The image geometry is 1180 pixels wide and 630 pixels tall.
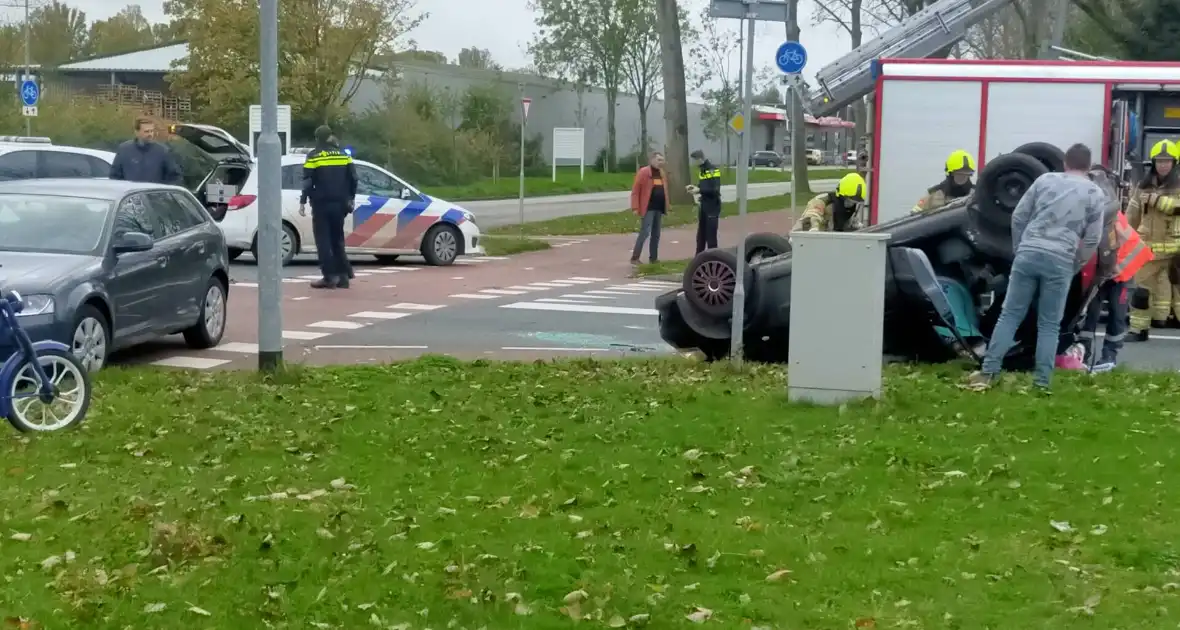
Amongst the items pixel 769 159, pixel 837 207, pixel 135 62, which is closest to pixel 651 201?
pixel 837 207

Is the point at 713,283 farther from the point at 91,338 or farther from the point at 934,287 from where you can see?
the point at 91,338

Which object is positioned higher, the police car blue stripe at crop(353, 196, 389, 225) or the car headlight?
the police car blue stripe at crop(353, 196, 389, 225)

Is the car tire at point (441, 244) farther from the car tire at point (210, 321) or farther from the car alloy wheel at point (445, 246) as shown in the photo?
the car tire at point (210, 321)

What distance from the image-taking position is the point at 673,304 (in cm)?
1228

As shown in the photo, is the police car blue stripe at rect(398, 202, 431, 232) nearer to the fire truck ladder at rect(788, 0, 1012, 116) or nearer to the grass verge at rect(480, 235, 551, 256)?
the grass verge at rect(480, 235, 551, 256)

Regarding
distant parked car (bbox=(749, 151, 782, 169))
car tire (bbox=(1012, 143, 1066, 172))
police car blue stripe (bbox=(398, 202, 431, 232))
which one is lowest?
police car blue stripe (bbox=(398, 202, 431, 232))

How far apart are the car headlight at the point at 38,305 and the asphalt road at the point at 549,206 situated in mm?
22533

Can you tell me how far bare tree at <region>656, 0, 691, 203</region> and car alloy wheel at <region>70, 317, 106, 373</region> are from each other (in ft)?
85.1

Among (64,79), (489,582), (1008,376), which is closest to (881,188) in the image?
(1008,376)

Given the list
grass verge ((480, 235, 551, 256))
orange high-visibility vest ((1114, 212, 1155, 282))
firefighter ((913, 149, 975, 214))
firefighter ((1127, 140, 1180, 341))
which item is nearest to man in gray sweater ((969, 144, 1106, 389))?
orange high-visibility vest ((1114, 212, 1155, 282))

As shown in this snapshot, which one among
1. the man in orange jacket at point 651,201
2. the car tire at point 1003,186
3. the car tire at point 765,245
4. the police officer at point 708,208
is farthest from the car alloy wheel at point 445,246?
the car tire at point 1003,186

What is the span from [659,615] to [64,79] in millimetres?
59703

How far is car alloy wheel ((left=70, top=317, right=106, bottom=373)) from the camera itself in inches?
422

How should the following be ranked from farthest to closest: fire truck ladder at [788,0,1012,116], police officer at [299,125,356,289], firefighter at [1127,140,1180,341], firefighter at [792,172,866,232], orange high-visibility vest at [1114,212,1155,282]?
fire truck ladder at [788,0,1012,116]
police officer at [299,125,356,289]
firefighter at [1127,140,1180,341]
firefighter at [792,172,866,232]
orange high-visibility vest at [1114,212,1155,282]
